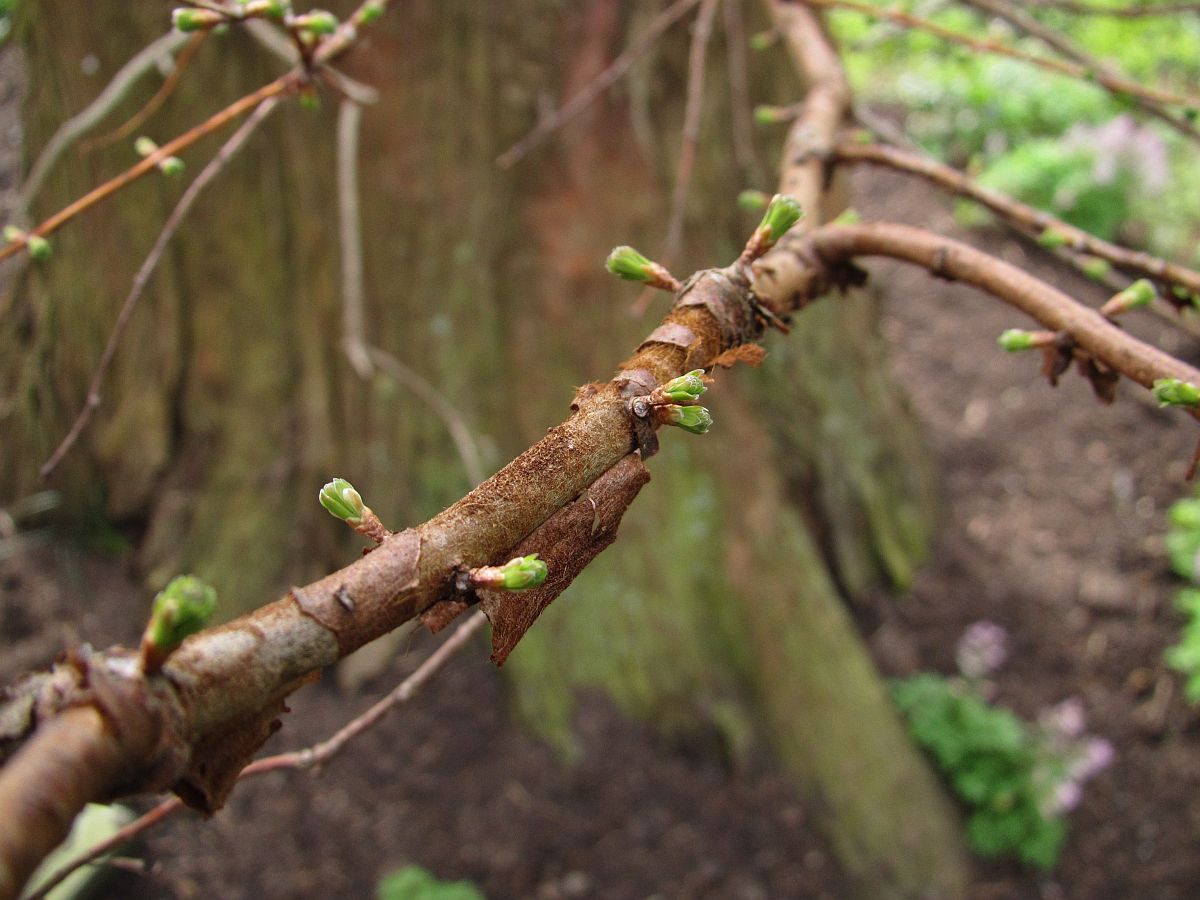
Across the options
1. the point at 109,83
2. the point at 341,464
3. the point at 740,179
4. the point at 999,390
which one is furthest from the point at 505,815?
the point at 999,390

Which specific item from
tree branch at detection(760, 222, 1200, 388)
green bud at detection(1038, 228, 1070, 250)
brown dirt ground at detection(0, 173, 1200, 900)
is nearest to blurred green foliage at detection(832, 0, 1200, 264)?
brown dirt ground at detection(0, 173, 1200, 900)

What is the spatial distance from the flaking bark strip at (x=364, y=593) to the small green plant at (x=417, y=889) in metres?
2.02

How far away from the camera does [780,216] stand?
2.34 feet

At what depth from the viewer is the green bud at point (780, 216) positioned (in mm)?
707

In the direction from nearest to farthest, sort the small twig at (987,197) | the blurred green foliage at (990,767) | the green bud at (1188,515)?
the small twig at (987,197) → the blurred green foliage at (990,767) → the green bud at (1188,515)

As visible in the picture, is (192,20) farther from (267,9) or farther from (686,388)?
(686,388)

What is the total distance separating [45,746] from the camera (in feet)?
1.28

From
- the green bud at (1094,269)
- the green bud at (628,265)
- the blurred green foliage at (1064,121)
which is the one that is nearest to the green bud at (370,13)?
the green bud at (628,265)

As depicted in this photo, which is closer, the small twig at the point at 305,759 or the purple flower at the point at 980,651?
the small twig at the point at 305,759

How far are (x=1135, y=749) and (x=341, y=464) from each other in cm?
287

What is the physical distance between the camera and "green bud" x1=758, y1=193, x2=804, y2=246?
707 mm

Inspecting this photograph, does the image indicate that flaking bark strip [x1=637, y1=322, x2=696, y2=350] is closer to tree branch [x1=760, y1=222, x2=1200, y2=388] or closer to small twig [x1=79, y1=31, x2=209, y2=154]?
tree branch [x1=760, y1=222, x2=1200, y2=388]

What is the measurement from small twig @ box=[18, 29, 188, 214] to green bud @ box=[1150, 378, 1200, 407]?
1.94 m

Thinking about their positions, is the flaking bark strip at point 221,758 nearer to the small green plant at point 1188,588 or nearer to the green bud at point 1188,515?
the small green plant at point 1188,588
